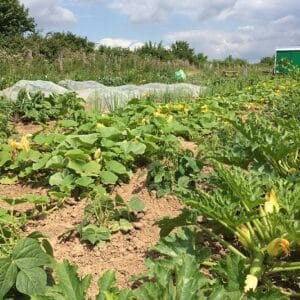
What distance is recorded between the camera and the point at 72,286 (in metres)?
1.53

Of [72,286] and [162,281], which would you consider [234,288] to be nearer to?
[162,281]

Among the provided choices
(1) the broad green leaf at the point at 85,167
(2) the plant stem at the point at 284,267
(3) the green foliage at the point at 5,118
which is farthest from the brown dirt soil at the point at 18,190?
(2) the plant stem at the point at 284,267

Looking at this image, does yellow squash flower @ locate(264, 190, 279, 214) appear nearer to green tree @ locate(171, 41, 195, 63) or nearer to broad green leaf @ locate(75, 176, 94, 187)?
broad green leaf @ locate(75, 176, 94, 187)

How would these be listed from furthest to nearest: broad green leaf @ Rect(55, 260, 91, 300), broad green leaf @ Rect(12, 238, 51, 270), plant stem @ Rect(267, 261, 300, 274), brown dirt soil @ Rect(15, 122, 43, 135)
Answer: brown dirt soil @ Rect(15, 122, 43, 135) < plant stem @ Rect(267, 261, 300, 274) < broad green leaf @ Rect(12, 238, 51, 270) < broad green leaf @ Rect(55, 260, 91, 300)

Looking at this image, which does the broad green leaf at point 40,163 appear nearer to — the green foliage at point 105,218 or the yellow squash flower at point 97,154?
the yellow squash flower at point 97,154

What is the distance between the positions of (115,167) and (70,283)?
1.90m

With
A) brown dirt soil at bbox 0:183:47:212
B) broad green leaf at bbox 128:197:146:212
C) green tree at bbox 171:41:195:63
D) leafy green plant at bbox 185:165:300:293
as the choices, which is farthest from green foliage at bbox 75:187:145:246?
green tree at bbox 171:41:195:63

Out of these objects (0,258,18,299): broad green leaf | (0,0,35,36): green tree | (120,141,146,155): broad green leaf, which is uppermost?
(0,0,35,36): green tree

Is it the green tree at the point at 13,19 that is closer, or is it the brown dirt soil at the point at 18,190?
the brown dirt soil at the point at 18,190

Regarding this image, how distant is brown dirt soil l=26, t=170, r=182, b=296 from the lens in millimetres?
2275

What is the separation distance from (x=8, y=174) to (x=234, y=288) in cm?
256

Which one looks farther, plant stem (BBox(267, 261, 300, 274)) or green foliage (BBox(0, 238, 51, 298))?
plant stem (BBox(267, 261, 300, 274))

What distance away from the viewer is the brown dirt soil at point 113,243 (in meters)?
2.28

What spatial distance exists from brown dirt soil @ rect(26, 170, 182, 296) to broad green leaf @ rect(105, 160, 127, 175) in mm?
200
